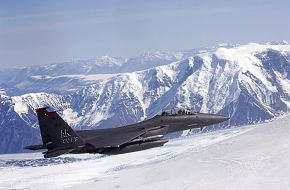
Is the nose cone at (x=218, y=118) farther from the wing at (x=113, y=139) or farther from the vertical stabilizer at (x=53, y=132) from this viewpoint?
the vertical stabilizer at (x=53, y=132)

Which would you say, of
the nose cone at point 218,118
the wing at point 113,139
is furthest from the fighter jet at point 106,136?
the nose cone at point 218,118

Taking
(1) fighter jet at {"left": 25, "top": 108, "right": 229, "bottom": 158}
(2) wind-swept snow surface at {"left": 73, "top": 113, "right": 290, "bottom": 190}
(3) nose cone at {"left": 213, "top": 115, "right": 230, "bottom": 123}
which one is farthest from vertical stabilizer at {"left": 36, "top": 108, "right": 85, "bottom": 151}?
(2) wind-swept snow surface at {"left": 73, "top": 113, "right": 290, "bottom": 190}

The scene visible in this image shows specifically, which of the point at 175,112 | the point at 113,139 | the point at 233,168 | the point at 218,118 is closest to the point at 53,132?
the point at 113,139

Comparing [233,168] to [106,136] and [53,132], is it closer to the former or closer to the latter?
[106,136]

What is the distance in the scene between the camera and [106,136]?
53500mm

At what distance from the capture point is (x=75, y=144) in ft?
168

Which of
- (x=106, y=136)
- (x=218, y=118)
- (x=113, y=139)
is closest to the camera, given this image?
Result: (x=113, y=139)

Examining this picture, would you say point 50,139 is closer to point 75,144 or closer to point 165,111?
point 75,144

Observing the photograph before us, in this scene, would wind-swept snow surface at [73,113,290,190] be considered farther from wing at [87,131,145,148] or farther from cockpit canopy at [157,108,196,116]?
wing at [87,131,145,148]

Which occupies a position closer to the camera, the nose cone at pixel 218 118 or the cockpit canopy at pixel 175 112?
the cockpit canopy at pixel 175 112

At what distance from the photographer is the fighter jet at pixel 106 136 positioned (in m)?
50.3

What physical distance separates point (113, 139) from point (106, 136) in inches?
91.6

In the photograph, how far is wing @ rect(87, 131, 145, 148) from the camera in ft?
163

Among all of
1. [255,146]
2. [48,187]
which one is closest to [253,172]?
[255,146]
